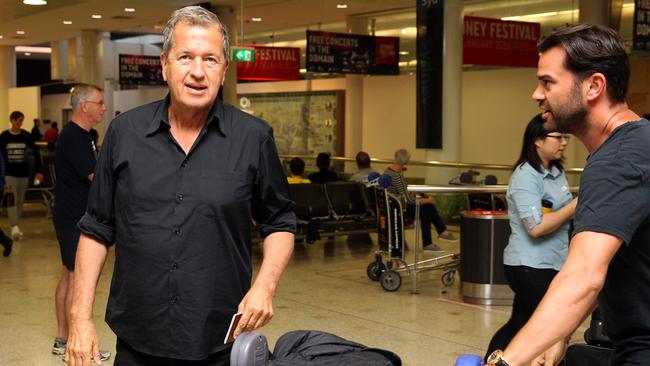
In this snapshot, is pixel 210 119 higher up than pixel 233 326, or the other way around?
pixel 210 119

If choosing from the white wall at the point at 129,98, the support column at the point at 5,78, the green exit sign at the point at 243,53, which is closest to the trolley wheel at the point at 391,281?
the green exit sign at the point at 243,53

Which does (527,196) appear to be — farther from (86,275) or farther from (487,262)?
(487,262)

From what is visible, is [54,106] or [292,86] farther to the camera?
[54,106]

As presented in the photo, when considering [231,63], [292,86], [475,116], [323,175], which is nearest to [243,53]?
[231,63]

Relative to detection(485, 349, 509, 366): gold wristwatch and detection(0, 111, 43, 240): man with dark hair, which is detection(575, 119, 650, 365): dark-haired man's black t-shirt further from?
detection(0, 111, 43, 240): man with dark hair

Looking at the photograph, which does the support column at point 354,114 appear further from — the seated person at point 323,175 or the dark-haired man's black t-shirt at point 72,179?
the dark-haired man's black t-shirt at point 72,179

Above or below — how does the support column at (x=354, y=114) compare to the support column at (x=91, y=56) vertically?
below

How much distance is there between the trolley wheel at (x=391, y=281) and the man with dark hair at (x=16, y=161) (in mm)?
5921

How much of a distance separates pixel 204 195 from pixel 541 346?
3.58 feet

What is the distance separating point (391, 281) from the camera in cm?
928

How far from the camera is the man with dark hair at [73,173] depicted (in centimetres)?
600

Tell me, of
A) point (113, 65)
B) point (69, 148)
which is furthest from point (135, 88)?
point (69, 148)

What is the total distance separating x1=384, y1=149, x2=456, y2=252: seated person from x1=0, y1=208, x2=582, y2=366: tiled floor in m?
0.93

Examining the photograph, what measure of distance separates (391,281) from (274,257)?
6574 millimetres
